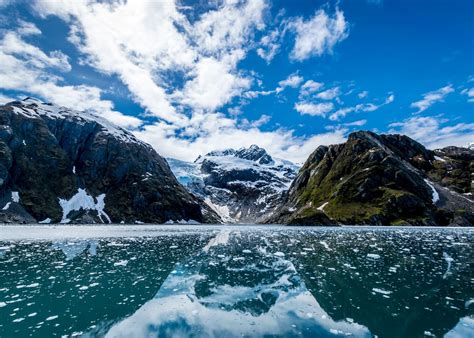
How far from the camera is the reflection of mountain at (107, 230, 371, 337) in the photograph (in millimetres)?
15219

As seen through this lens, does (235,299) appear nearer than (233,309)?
No

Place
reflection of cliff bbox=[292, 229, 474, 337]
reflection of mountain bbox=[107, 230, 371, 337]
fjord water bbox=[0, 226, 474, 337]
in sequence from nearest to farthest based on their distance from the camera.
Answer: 1. reflection of mountain bbox=[107, 230, 371, 337]
2. fjord water bbox=[0, 226, 474, 337]
3. reflection of cliff bbox=[292, 229, 474, 337]

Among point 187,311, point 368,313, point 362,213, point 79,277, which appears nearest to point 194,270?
point 79,277

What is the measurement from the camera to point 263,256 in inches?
1593

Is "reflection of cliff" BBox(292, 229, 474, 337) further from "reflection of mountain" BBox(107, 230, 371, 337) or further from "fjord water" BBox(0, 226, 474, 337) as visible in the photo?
"reflection of mountain" BBox(107, 230, 371, 337)

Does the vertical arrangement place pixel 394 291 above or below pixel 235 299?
above

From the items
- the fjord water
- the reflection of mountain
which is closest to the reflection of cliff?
the fjord water

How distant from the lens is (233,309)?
62.0 ft

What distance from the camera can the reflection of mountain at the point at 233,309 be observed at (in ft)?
49.9

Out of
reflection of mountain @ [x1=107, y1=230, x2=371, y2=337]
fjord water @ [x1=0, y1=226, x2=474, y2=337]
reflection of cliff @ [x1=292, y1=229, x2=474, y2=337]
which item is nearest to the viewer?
reflection of mountain @ [x1=107, y1=230, x2=371, y2=337]

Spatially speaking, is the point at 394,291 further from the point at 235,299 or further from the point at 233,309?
the point at 233,309

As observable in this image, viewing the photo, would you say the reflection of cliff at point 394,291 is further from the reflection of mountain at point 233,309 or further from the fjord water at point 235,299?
the reflection of mountain at point 233,309

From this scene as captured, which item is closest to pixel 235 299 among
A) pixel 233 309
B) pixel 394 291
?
pixel 233 309

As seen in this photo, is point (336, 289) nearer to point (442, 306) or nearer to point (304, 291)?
point (304, 291)
